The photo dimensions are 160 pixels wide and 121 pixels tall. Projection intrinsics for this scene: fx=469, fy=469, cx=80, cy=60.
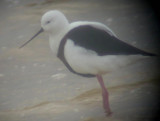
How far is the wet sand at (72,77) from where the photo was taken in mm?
4121

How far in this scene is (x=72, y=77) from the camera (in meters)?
4.90

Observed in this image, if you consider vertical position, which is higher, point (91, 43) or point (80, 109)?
point (91, 43)

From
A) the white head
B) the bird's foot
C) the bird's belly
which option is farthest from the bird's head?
the bird's foot

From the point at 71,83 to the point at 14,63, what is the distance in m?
0.91

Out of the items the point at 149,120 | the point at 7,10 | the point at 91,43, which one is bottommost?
the point at 7,10

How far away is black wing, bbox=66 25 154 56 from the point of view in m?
3.96

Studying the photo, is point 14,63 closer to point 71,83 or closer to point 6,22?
point 71,83

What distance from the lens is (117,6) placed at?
6602mm

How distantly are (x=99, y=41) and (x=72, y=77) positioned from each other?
0.97 m

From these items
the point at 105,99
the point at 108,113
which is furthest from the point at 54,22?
the point at 108,113

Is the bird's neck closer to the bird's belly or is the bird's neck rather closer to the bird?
the bird

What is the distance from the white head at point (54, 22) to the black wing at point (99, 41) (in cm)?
17

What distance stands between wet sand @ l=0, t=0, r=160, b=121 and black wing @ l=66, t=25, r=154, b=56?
0.48 m

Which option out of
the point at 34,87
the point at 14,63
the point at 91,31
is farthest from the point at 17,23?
the point at 91,31
